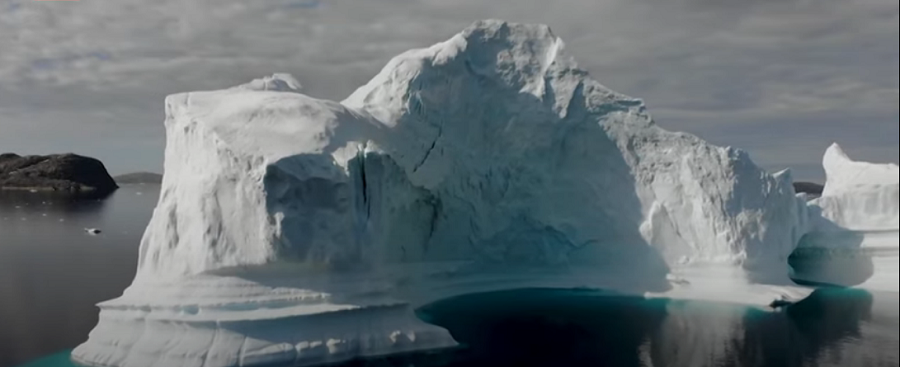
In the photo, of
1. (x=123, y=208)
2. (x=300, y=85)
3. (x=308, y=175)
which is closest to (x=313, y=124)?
(x=308, y=175)

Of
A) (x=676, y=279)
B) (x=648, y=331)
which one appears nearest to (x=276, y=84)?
(x=648, y=331)

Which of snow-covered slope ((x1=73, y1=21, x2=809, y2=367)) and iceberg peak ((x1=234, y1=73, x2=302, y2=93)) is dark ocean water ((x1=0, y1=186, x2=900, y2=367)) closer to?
snow-covered slope ((x1=73, y1=21, x2=809, y2=367))

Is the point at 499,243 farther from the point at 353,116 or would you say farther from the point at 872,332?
the point at 872,332

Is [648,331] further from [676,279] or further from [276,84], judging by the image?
[276,84]

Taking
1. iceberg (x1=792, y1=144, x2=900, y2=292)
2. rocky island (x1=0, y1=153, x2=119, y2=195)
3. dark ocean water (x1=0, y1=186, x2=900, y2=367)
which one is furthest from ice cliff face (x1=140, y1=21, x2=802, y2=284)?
rocky island (x1=0, y1=153, x2=119, y2=195)

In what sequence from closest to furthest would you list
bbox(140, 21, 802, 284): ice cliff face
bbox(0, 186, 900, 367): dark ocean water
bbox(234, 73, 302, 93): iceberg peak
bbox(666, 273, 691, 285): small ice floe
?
bbox(0, 186, 900, 367): dark ocean water, bbox(140, 21, 802, 284): ice cliff face, bbox(234, 73, 302, 93): iceberg peak, bbox(666, 273, 691, 285): small ice floe

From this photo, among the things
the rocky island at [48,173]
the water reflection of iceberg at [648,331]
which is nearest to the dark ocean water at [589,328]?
the water reflection of iceberg at [648,331]
